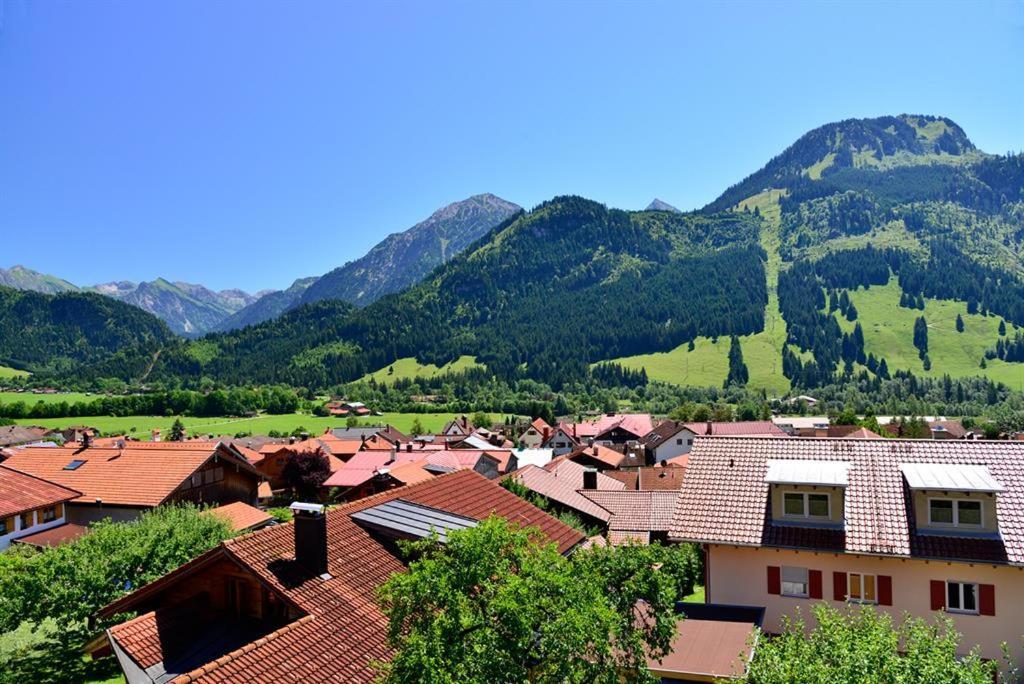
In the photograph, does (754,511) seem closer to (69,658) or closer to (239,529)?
(69,658)

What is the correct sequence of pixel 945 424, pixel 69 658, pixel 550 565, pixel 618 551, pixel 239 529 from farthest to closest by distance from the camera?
pixel 945 424
pixel 239 529
pixel 69 658
pixel 618 551
pixel 550 565

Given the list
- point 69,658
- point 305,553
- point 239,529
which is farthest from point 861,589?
point 239,529

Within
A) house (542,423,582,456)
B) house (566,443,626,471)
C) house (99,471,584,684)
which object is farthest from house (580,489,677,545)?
house (542,423,582,456)

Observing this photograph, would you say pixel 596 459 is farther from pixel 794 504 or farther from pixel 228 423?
pixel 228 423

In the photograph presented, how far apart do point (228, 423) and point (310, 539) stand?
149298 millimetres

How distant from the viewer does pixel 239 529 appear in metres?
36.1

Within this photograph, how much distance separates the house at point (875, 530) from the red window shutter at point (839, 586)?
28mm

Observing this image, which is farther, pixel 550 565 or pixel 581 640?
pixel 550 565

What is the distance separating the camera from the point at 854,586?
61.9ft

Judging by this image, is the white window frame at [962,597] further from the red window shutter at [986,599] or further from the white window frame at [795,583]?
the white window frame at [795,583]

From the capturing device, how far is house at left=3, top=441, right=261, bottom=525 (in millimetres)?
38031

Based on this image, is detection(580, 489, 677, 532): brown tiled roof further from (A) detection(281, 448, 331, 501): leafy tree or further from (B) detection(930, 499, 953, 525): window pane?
(A) detection(281, 448, 331, 501): leafy tree

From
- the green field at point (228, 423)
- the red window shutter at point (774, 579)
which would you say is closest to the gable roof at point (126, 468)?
the red window shutter at point (774, 579)

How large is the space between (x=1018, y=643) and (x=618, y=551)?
501 inches
